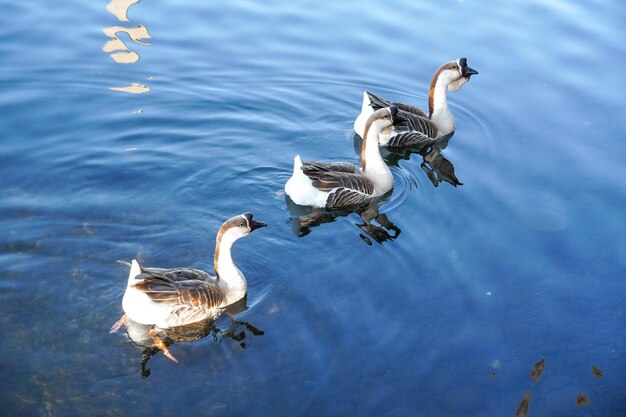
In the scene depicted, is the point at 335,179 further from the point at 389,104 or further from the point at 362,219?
the point at 389,104

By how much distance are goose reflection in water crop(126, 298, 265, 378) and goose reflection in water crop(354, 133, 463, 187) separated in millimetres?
4486

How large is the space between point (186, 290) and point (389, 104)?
18.6 feet

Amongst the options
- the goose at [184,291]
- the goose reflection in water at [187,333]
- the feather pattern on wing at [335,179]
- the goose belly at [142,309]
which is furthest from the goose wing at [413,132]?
the goose belly at [142,309]

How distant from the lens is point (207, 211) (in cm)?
1065

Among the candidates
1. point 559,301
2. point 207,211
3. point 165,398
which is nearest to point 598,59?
point 559,301

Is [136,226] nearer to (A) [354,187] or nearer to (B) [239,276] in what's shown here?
(B) [239,276]

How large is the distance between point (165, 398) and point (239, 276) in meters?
1.86

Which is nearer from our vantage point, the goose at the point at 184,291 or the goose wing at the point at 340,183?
the goose at the point at 184,291

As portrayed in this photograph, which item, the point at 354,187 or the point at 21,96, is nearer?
the point at 354,187

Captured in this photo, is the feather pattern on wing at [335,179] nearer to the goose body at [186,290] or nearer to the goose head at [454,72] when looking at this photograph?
the goose body at [186,290]

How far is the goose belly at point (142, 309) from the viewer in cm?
811

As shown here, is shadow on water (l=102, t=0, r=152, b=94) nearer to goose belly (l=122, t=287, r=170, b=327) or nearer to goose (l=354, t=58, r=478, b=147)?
goose (l=354, t=58, r=478, b=147)

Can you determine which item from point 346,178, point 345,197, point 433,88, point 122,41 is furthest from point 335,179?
point 122,41

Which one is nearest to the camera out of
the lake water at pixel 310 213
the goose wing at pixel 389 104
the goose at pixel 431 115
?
the lake water at pixel 310 213
